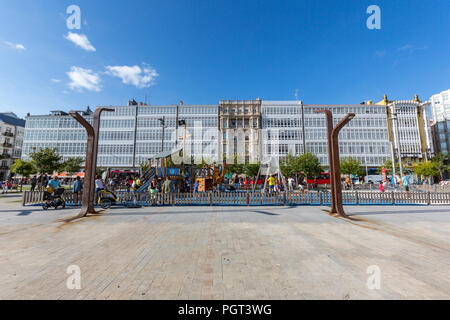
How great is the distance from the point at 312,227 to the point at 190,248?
→ 177 inches

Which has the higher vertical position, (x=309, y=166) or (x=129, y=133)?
(x=129, y=133)

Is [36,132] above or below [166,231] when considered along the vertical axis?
above

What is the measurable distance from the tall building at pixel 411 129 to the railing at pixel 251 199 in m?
49.8

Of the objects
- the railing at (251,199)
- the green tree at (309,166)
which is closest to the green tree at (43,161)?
the railing at (251,199)

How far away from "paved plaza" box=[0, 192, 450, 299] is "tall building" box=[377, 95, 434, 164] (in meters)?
60.8

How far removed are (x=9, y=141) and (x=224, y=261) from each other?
85.9m

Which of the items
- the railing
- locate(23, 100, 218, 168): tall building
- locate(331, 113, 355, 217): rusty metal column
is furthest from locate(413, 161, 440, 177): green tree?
locate(331, 113, 355, 217): rusty metal column

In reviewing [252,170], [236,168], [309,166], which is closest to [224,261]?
[309,166]

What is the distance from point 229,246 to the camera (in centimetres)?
484

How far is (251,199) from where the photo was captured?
13023mm

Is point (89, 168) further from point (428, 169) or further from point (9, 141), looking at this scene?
point (9, 141)

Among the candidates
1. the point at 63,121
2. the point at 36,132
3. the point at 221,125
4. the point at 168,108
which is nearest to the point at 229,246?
the point at 221,125
